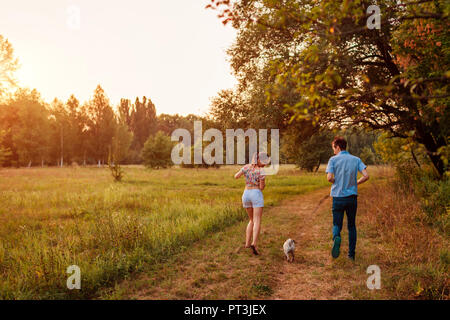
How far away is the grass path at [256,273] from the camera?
440 centimetres

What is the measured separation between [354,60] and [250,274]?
30.5 feet

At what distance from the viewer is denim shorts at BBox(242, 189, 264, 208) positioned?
20.5ft

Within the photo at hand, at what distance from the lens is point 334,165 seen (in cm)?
580

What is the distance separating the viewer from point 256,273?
5.17 m

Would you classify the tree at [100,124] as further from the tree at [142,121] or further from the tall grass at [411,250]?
the tall grass at [411,250]

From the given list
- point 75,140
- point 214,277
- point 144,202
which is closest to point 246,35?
point 144,202

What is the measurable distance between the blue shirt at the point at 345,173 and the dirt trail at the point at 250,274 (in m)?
1.47

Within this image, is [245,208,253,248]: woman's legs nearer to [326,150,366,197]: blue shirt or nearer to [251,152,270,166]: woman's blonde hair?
[251,152,270,166]: woman's blonde hair

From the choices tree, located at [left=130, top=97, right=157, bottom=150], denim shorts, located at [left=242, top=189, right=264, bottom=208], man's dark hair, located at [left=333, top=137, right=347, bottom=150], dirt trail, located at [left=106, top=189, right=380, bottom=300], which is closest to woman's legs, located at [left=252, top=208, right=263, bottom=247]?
denim shorts, located at [left=242, top=189, right=264, bottom=208]

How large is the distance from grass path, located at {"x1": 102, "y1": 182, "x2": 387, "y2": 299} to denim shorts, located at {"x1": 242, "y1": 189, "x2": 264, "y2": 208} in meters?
1.15

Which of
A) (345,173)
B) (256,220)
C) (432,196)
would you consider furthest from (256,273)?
(432,196)

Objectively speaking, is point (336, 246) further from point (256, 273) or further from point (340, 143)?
point (340, 143)
